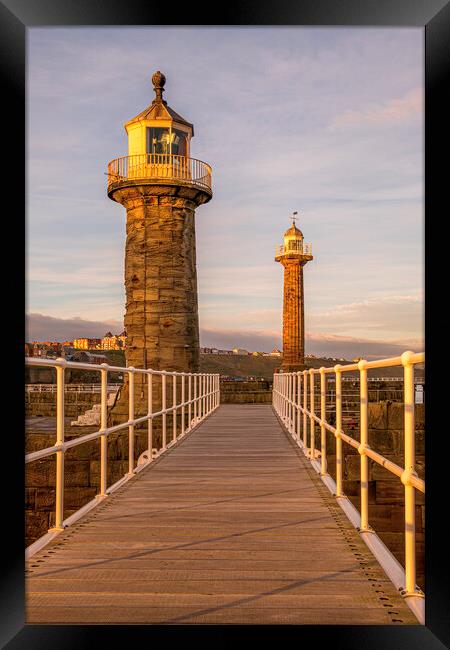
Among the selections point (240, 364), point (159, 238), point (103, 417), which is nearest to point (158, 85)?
point (159, 238)

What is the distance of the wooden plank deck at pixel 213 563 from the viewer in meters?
3.38

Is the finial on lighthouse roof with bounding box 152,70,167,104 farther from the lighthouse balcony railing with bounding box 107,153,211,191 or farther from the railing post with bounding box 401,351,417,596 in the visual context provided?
the railing post with bounding box 401,351,417,596

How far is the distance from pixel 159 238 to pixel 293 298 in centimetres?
2296

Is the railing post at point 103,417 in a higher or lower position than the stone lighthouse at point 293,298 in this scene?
lower

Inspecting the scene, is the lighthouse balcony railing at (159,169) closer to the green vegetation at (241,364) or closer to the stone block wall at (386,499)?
the stone block wall at (386,499)

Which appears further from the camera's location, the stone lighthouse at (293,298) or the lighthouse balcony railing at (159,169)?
the stone lighthouse at (293,298)

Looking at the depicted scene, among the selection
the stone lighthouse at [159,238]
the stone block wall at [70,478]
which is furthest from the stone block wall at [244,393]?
the stone block wall at [70,478]

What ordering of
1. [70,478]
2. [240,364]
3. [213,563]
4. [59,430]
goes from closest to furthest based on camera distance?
[213,563], [59,430], [70,478], [240,364]

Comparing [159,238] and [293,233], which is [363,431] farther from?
[293,233]

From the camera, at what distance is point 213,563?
13.9 ft

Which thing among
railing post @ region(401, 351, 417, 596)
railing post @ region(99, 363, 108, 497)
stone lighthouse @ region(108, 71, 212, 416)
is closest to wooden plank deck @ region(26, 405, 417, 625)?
railing post @ region(401, 351, 417, 596)

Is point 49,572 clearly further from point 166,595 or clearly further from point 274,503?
point 274,503
